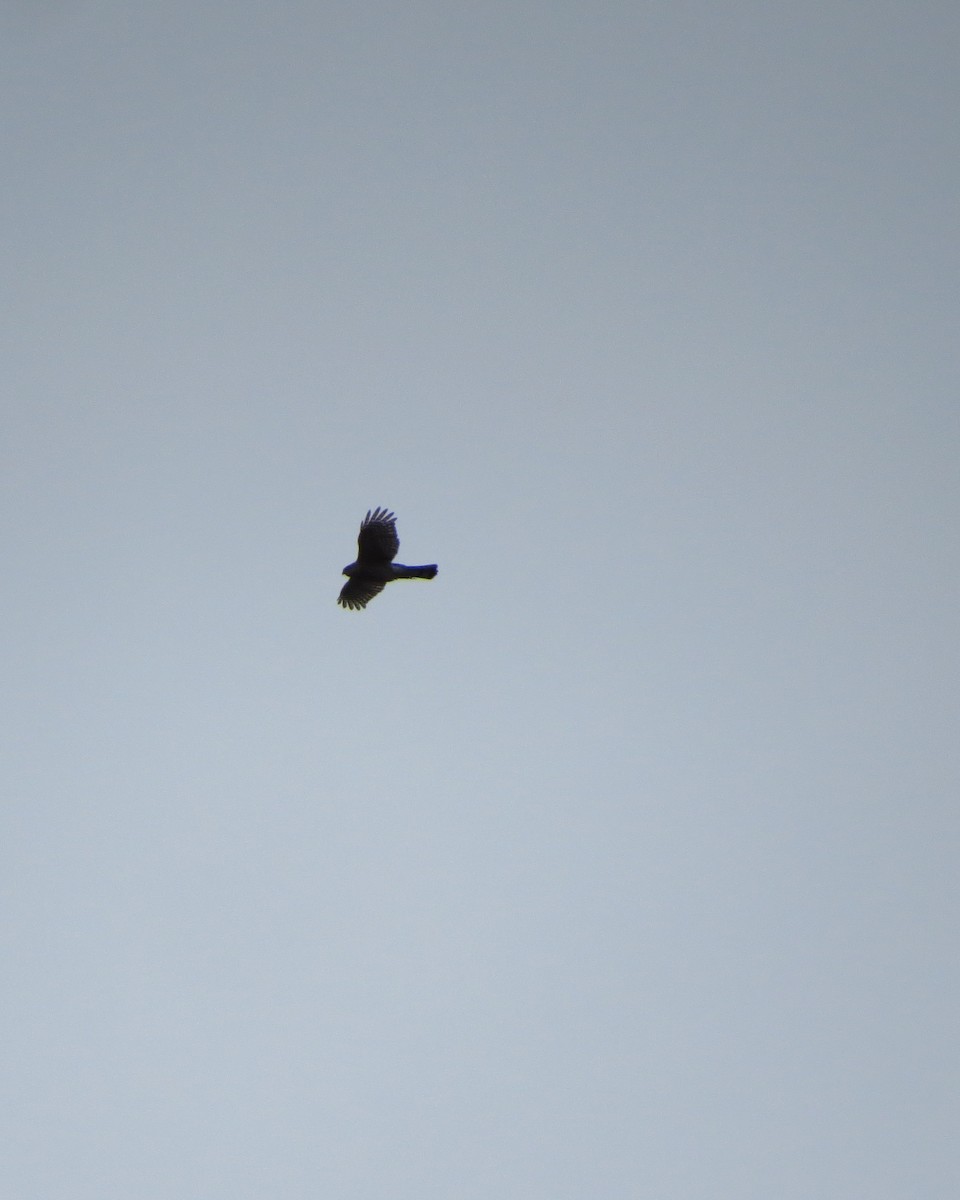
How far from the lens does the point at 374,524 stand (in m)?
27.7

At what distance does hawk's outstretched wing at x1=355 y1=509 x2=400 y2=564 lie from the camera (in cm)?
2753

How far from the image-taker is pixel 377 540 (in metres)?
27.5

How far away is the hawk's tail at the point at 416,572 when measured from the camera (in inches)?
1072

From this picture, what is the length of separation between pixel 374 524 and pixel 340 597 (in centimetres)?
198

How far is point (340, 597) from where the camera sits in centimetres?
2844

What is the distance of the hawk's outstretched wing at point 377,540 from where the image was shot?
90.3 feet

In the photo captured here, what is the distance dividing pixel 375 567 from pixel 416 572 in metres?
1.09

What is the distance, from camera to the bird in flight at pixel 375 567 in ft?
90.3

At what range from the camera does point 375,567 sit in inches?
1100

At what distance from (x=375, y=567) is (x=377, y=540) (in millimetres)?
708

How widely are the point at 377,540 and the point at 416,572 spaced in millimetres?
1129

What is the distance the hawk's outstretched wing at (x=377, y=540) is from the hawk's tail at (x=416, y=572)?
1.41 feet
